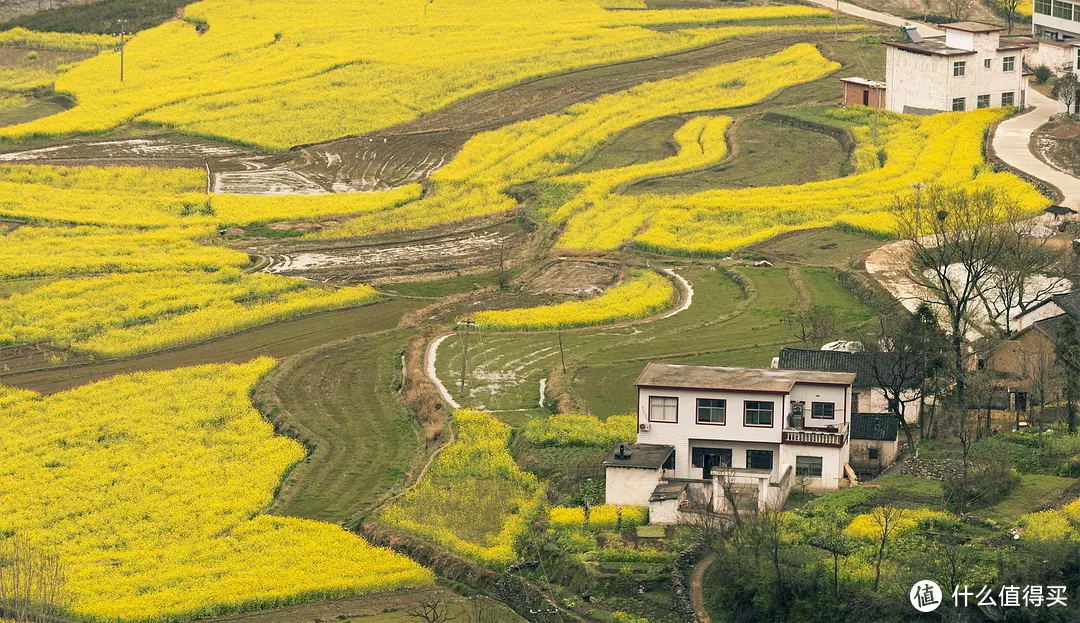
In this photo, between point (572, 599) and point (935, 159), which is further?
point (935, 159)

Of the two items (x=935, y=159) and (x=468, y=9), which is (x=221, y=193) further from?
(x=468, y=9)

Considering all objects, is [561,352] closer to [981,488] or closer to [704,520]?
[704,520]

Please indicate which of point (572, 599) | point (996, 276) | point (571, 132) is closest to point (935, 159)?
point (571, 132)

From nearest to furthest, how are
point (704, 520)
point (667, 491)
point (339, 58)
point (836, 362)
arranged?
point (704, 520) → point (667, 491) → point (836, 362) → point (339, 58)

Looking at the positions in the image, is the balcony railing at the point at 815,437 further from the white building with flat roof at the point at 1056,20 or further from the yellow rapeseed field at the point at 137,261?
the white building with flat roof at the point at 1056,20

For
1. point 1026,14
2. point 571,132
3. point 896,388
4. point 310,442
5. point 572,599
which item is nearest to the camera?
point 572,599

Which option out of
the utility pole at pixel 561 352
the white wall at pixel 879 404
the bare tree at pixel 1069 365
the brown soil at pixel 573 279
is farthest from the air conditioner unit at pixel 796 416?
the brown soil at pixel 573 279

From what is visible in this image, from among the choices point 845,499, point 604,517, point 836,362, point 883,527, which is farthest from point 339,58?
point 883,527
